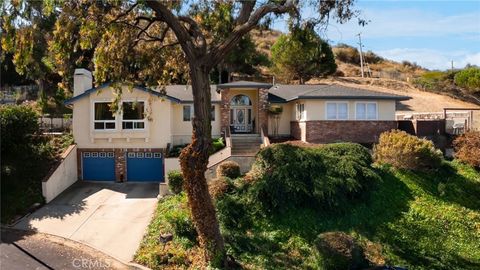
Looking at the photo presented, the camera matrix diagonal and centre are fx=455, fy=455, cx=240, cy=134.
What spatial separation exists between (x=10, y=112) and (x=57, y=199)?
194 inches

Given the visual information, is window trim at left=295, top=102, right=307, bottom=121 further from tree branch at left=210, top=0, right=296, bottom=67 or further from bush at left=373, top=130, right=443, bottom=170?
tree branch at left=210, top=0, right=296, bottom=67

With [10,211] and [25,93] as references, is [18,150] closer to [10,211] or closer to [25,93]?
[10,211]

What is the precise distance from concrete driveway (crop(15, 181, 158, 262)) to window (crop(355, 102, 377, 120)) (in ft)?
40.2

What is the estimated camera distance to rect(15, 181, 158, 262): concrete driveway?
56.5ft

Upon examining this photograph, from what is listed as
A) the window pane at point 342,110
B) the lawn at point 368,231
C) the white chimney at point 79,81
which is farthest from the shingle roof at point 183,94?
the lawn at point 368,231

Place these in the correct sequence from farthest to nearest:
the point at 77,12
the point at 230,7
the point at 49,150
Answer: the point at 49,150 < the point at 230,7 < the point at 77,12

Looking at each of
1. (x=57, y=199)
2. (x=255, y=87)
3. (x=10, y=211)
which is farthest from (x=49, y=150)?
(x=255, y=87)

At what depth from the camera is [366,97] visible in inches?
1029

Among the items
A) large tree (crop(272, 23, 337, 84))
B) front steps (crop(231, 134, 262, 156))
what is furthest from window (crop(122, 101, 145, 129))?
large tree (crop(272, 23, 337, 84))

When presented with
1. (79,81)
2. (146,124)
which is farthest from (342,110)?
(79,81)

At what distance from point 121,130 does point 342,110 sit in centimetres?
1265

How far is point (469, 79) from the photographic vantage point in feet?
194

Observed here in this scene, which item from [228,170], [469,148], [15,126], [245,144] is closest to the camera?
[228,170]

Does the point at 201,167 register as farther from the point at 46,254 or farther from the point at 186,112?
the point at 186,112
